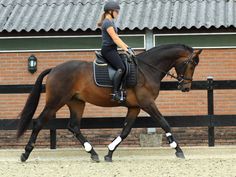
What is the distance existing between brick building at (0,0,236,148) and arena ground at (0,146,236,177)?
2553 millimetres

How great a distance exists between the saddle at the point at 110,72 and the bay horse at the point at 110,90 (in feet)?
0.32

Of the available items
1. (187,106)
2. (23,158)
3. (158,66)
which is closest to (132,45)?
(187,106)

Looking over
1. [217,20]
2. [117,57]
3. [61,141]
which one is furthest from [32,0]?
[117,57]

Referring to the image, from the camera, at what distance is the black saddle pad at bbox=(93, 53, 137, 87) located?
946 cm

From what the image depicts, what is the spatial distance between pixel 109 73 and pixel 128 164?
58.1 inches

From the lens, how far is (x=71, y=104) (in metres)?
9.98

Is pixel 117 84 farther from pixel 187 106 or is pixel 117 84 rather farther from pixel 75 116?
pixel 187 106

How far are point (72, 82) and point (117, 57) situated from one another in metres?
0.89

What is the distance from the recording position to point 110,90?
9.61 m

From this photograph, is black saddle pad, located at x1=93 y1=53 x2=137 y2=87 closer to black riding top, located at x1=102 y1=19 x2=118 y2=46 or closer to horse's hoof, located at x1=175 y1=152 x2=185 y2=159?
black riding top, located at x1=102 y1=19 x2=118 y2=46

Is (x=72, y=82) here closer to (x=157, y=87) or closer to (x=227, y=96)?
(x=157, y=87)

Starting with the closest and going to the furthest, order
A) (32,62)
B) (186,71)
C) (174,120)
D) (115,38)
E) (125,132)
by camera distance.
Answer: (115,38)
(125,132)
(186,71)
(174,120)
(32,62)

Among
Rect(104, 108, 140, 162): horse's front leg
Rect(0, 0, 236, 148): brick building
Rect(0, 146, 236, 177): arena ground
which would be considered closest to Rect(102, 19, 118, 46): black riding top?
Rect(104, 108, 140, 162): horse's front leg

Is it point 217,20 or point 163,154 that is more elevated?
point 217,20
